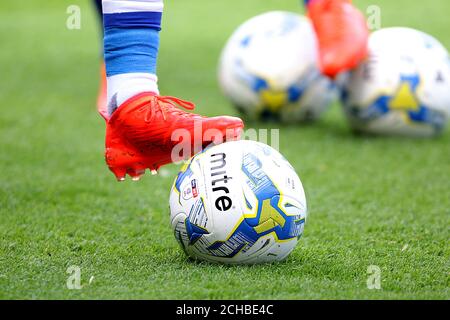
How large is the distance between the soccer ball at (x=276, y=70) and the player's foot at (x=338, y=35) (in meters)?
0.34

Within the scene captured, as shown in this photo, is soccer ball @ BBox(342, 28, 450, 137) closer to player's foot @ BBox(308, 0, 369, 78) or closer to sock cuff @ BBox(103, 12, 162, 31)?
player's foot @ BBox(308, 0, 369, 78)

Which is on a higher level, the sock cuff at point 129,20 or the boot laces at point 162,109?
the sock cuff at point 129,20

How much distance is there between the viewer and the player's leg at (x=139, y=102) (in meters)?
2.77

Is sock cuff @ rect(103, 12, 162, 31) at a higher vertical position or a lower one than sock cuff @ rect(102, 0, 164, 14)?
lower

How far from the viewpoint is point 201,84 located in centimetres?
677

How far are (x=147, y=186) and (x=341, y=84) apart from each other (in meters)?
1.72

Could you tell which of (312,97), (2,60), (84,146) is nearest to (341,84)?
(312,97)

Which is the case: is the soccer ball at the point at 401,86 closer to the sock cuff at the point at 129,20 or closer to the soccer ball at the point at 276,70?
the soccer ball at the point at 276,70

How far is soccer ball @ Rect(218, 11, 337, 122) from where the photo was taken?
5195mm

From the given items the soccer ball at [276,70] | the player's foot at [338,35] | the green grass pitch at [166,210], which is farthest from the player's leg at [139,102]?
the soccer ball at [276,70]

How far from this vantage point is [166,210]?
3.66m

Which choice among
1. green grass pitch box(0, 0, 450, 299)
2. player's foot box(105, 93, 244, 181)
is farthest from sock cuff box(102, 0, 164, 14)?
green grass pitch box(0, 0, 450, 299)

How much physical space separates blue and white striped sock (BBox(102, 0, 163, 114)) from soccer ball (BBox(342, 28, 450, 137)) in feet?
8.20

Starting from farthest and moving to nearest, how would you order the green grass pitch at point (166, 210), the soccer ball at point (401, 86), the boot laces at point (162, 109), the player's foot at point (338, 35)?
the soccer ball at point (401, 86) < the player's foot at point (338, 35) < the boot laces at point (162, 109) < the green grass pitch at point (166, 210)
